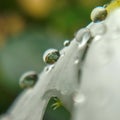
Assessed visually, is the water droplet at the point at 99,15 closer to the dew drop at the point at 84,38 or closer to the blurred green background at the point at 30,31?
the dew drop at the point at 84,38

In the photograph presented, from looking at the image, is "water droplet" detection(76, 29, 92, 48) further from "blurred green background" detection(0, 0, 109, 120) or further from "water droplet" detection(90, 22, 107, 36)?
"blurred green background" detection(0, 0, 109, 120)

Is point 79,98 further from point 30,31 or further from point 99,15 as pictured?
point 30,31

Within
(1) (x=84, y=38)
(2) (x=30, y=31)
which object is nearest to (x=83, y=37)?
(1) (x=84, y=38)

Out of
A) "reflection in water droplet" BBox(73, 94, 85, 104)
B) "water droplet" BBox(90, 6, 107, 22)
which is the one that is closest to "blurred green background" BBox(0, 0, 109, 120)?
"water droplet" BBox(90, 6, 107, 22)

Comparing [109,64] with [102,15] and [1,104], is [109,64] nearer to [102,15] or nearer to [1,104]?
[102,15]

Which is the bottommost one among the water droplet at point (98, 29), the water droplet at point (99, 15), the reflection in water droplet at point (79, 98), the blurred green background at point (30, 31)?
the reflection in water droplet at point (79, 98)

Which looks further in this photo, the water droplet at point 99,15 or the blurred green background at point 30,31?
the blurred green background at point 30,31

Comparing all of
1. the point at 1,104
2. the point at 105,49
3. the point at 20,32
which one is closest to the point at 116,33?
the point at 105,49

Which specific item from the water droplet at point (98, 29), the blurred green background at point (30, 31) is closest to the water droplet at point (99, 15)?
the water droplet at point (98, 29)
